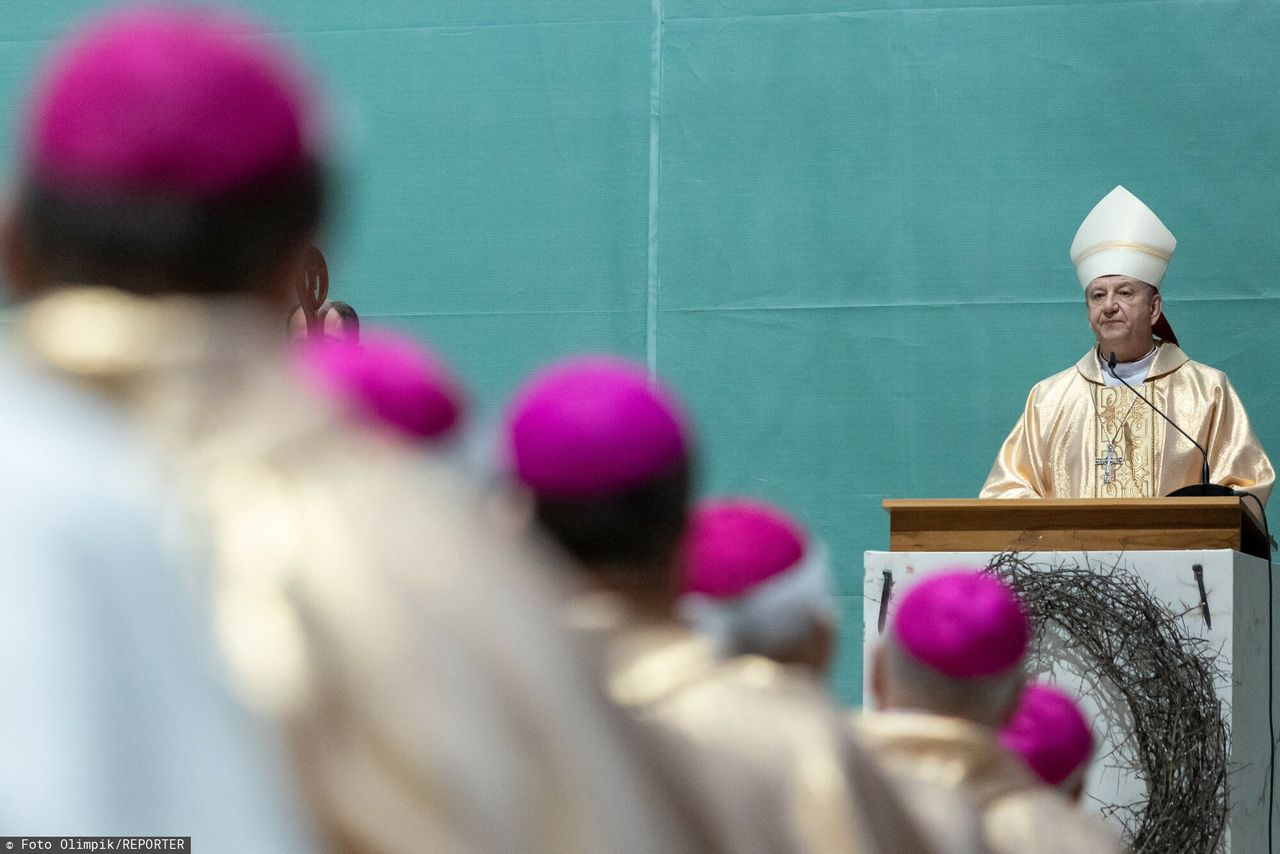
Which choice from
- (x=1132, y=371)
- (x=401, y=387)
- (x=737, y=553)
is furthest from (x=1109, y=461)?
(x=401, y=387)

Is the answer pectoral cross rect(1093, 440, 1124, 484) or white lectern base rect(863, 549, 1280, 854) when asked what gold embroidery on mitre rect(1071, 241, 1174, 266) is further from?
white lectern base rect(863, 549, 1280, 854)

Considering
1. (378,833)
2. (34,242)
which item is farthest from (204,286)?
(378,833)

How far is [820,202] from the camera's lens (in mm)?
8055

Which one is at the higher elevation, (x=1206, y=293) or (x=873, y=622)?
(x=1206, y=293)

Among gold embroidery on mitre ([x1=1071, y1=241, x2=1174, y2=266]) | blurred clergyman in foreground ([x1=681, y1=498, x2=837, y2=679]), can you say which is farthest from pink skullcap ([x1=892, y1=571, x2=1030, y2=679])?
gold embroidery on mitre ([x1=1071, y1=241, x2=1174, y2=266])

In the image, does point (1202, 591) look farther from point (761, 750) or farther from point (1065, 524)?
point (761, 750)

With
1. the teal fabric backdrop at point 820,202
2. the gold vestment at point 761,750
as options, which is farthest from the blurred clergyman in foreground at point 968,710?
the teal fabric backdrop at point 820,202

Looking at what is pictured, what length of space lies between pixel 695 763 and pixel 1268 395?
688cm

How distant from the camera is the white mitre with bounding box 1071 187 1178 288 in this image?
671cm

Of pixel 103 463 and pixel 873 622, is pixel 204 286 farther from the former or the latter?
pixel 873 622

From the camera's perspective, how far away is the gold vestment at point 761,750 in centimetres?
130

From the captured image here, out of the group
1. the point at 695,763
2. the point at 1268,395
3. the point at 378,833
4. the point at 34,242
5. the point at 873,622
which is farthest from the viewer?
the point at 1268,395

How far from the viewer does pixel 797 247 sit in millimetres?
8062

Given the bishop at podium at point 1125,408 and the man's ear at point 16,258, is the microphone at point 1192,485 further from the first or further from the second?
the man's ear at point 16,258
